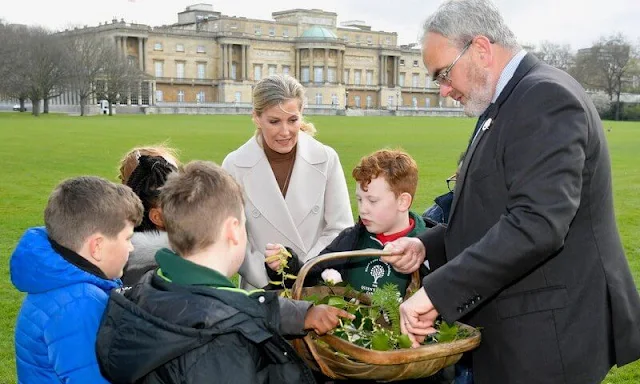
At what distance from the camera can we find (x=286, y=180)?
4691 millimetres

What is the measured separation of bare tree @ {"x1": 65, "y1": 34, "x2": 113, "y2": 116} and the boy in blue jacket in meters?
69.8

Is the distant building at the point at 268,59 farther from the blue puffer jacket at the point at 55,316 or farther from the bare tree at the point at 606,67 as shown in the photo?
the blue puffer jacket at the point at 55,316

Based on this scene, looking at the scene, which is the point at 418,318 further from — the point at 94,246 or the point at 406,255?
the point at 94,246

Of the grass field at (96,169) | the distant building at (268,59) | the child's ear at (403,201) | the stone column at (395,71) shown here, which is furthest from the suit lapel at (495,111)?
the stone column at (395,71)

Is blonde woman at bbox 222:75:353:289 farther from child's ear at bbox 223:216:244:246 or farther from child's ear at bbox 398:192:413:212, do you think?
child's ear at bbox 223:216:244:246

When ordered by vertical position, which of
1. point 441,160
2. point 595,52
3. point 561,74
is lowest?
point 441,160

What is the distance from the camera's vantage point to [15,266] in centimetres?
283

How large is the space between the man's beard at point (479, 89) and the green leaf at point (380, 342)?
102 centimetres

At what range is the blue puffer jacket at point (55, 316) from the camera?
2695 mm

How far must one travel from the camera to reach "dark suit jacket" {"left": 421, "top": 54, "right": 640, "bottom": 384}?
258cm

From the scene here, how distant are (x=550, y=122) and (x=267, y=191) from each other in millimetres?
2292

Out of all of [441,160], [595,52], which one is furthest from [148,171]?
[595,52]

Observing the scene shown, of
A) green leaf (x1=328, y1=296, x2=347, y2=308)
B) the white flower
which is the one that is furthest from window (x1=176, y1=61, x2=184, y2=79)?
green leaf (x1=328, y1=296, x2=347, y2=308)

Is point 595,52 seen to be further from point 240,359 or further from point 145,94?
point 240,359
